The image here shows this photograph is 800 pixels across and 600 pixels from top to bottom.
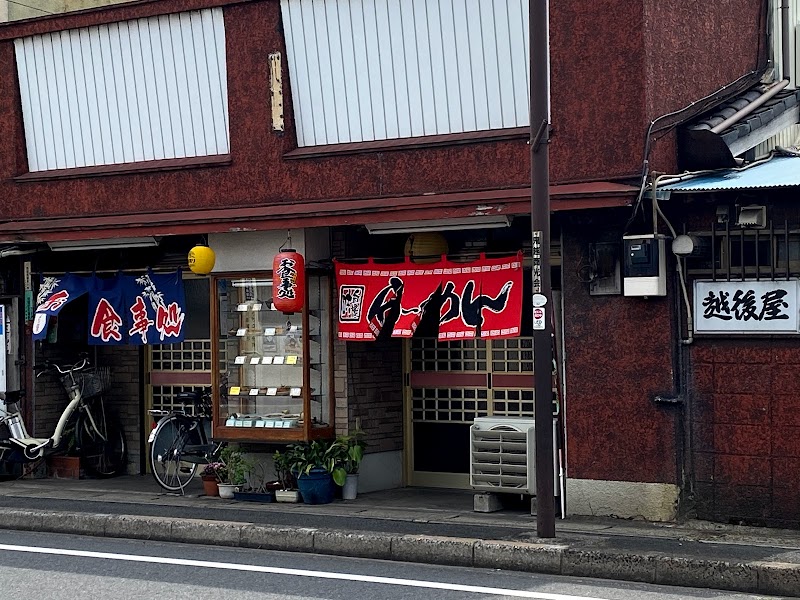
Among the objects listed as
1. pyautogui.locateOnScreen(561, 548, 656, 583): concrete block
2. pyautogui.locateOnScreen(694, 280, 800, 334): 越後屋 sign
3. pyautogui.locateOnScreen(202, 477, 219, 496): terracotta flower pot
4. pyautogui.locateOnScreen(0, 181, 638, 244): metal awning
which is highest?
pyautogui.locateOnScreen(0, 181, 638, 244): metal awning

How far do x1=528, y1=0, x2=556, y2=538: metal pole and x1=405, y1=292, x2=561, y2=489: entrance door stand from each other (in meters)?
3.28

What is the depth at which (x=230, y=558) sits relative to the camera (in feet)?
39.2

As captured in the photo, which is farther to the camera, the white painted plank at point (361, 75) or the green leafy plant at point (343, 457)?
the green leafy plant at point (343, 457)

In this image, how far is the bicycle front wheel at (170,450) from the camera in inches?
628

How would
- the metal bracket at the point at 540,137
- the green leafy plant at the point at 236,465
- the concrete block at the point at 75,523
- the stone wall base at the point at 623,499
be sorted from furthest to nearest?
the green leafy plant at the point at 236,465 → the concrete block at the point at 75,523 → the stone wall base at the point at 623,499 → the metal bracket at the point at 540,137

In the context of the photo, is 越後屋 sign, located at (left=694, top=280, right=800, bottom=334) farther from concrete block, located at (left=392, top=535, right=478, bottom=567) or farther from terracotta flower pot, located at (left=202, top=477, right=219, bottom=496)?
→ terracotta flower pot, located at (left=202, top=477, right=219, bottom=496)

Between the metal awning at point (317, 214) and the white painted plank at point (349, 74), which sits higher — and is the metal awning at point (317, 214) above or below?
below

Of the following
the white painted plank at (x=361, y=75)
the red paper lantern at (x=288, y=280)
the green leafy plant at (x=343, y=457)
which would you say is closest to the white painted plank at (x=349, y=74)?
the white painted plank at (x=361, y=75)

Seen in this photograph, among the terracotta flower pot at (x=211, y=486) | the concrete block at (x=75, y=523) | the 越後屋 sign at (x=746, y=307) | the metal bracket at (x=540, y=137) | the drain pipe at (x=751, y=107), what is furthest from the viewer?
the terracotta flower pot at (x=211, y=486)

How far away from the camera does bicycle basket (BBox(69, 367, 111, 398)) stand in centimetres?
1727

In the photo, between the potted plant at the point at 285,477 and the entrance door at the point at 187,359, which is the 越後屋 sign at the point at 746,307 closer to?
the potted plant at the point at 285,477

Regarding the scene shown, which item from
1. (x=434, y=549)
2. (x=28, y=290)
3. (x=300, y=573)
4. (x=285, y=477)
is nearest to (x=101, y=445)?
Result: (x=28, y=290)

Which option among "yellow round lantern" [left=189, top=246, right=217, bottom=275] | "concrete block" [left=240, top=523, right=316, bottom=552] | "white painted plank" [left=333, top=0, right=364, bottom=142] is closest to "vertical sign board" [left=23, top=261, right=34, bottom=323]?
"yellow round lantern" [left=189, top=246, right=217, bottom=275]

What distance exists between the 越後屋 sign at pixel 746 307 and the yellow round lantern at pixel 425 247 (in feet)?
10.9
